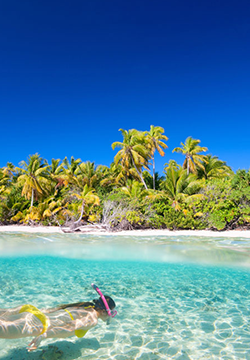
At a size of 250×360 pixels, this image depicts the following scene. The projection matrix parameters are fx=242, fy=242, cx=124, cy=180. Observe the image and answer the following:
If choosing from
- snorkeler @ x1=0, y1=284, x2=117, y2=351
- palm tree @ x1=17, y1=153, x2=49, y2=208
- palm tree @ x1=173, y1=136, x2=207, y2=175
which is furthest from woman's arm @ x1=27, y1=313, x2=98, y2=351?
palm tree @ x1=173, y1=136, x2=207, y2=175

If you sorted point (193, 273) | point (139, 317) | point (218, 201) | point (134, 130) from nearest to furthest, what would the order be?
point (139, 317), point (193, 273), point (218, 201), point (134, 130)

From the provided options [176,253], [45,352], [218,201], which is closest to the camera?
[45,352]

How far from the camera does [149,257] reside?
10.5 meters

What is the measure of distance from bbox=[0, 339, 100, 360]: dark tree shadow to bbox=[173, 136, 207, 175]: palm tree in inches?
977

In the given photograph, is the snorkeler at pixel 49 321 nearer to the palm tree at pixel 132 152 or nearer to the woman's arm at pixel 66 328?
the woman's arm at pixel 66 328

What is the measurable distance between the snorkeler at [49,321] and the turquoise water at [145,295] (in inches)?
19.9

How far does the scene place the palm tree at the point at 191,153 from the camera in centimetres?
2706

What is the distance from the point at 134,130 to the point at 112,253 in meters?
16.8

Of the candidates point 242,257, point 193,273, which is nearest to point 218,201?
point 242,257

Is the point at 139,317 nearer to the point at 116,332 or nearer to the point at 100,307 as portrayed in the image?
the point at 116,332

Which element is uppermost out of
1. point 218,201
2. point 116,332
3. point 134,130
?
point 134,130

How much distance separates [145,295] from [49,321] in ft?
11.2

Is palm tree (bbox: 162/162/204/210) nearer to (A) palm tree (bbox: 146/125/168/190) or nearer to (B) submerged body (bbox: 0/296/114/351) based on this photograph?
(A) palm tree (bbox: 146/125/168/190)

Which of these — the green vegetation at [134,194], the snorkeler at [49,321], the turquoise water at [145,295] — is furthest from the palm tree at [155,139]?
the snorkeler at [49,321]
